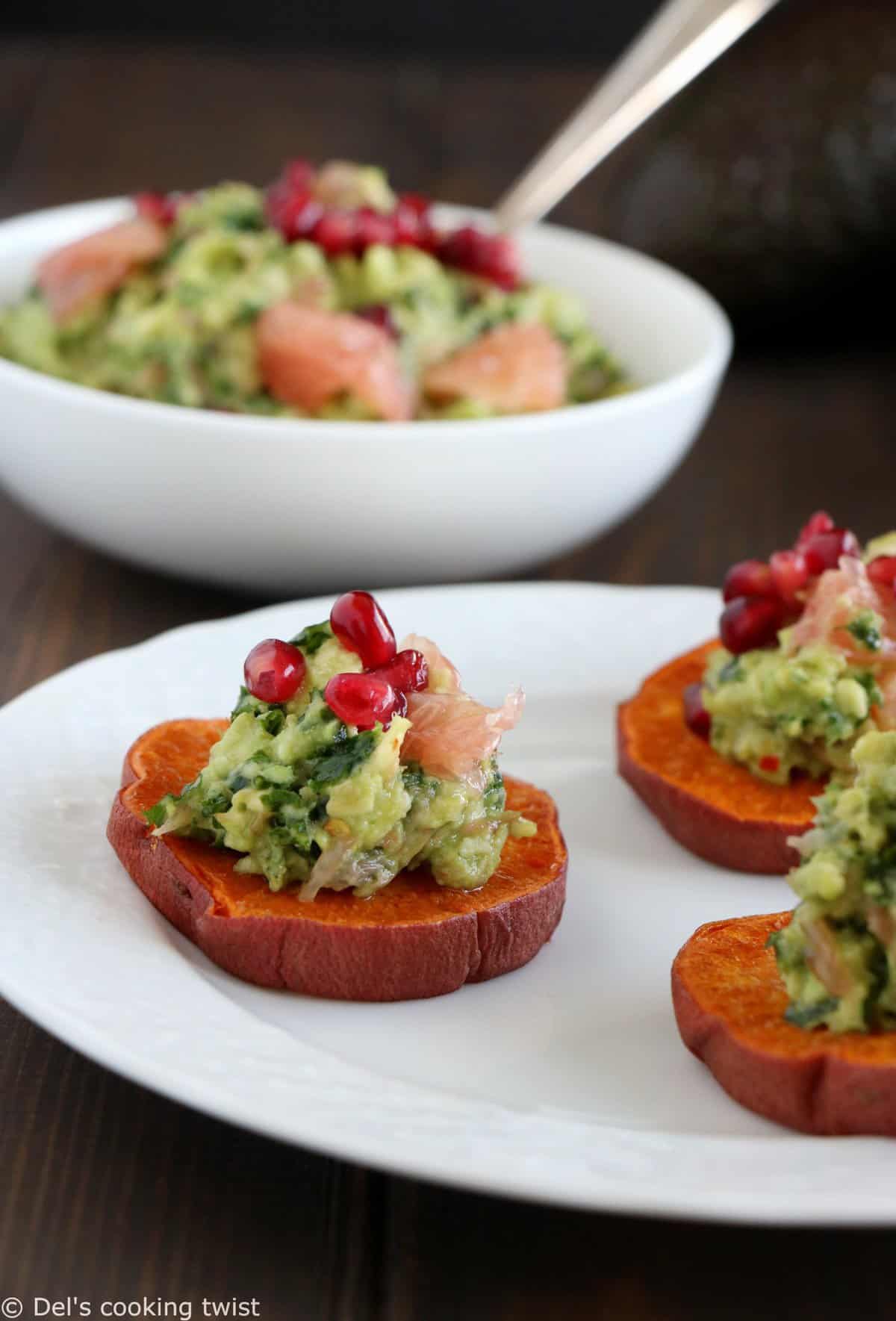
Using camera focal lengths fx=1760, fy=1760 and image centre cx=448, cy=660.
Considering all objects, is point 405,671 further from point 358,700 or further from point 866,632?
point 866,632

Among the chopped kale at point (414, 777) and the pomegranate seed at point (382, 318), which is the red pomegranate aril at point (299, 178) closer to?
the pomegranate seed at point (382, 318)

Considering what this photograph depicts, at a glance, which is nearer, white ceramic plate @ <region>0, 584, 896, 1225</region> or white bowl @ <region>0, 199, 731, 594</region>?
white ceramic plate @ <region>0, 584, 896, 1225</region>

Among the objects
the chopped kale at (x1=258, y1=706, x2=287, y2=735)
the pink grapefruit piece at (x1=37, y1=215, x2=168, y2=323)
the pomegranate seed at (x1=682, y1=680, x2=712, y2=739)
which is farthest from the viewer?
the pink grapefruit piece at (x1=37, y1=215, x2=168, y2=323)

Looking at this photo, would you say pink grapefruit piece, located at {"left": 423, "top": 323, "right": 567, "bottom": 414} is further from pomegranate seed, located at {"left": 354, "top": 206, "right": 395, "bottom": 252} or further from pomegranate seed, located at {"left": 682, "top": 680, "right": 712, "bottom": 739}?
pomegranate seed, located at {"left": 682, "top": 680, "right": 712, "bottom": 739}

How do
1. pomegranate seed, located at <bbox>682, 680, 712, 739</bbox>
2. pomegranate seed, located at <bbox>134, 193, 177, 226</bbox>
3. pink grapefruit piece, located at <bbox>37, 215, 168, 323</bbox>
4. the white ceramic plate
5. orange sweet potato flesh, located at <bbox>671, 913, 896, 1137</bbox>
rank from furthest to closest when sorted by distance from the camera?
pomegranate seed, located at <bbox>134, 193, 177, 226</bbox> → pink grapefruit piece, located at <bbox>37, 215, 168, 323</bbox> → pomegranate seed, located at <bbox>682, 680, 712, 739</bbox> → orange sweet potato flesh, located at <bbox>671, 913, 896, 1137</bbox> → the white ceramic plate

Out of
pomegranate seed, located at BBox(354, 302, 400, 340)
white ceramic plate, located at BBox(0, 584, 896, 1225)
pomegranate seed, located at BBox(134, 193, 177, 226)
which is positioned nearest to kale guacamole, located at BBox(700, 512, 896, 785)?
white ceramic plate, located at BBox(0, 584, 896, 1225)

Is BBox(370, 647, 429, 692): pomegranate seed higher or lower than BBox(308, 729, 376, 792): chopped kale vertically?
higher
